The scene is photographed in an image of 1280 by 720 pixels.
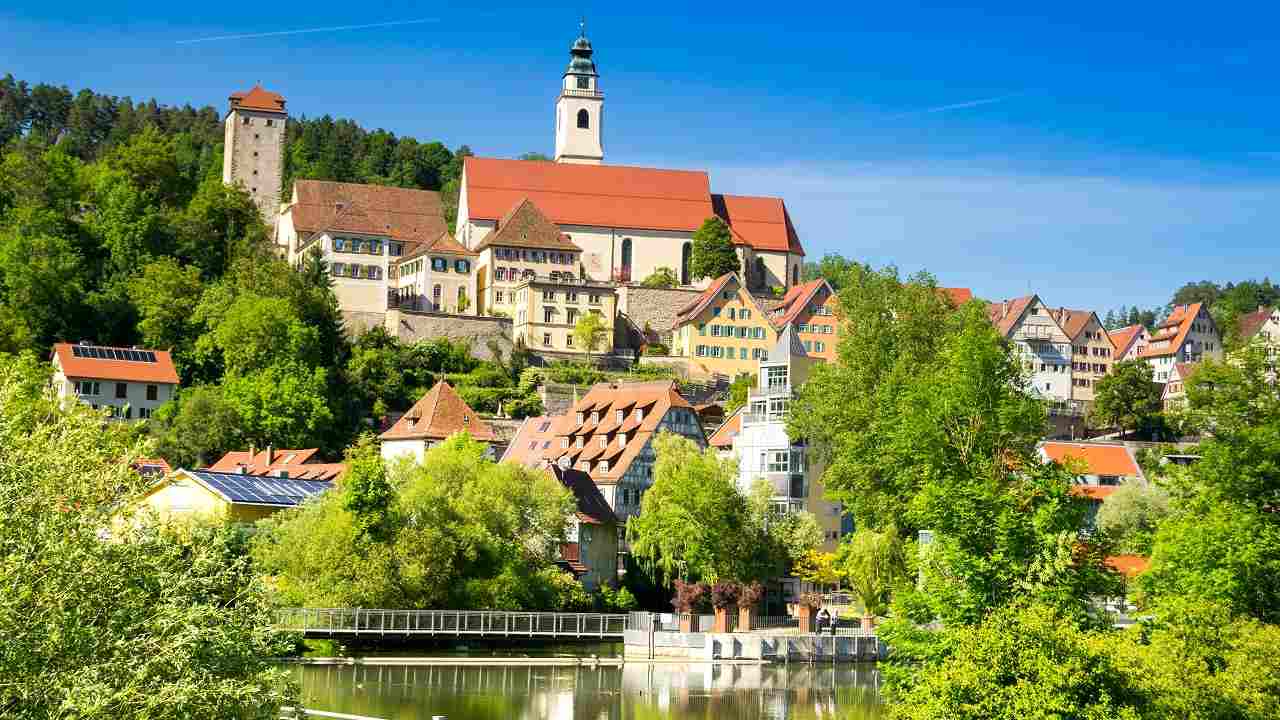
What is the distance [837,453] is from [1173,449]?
1715 inches

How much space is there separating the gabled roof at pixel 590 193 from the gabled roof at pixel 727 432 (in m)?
50.0

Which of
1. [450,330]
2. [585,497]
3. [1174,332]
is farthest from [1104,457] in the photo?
[1174,332]

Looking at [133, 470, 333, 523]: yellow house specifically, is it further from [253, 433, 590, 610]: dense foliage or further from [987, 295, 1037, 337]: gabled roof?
[987, 295, 1037, 337]: gabled roof

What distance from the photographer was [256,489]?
69.8 m

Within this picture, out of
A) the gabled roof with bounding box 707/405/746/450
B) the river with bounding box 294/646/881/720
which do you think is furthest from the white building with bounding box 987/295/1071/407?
the river with bounding box 294/646/881/720

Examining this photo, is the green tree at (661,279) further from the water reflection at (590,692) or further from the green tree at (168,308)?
the water reflection at (590,692)

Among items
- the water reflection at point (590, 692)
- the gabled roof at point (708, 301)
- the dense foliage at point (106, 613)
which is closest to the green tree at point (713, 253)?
the gabled roof at point (708, 301)

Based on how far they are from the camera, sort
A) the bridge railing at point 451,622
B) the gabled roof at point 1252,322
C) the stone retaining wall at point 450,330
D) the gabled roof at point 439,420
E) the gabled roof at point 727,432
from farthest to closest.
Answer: the gabled roof at point 1252,322, the stone retaining wall at point 450,330, the gabled roof at point 439,420, the gabled roof at point 727,432, the bridge railing at point 451,622

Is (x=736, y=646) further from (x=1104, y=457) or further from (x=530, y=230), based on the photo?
(x=530, y=230)

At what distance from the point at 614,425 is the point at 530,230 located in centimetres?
4600

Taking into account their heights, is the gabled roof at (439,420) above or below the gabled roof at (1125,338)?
below

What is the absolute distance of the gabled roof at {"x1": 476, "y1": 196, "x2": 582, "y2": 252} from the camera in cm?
12200

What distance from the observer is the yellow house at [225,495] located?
67.1 m

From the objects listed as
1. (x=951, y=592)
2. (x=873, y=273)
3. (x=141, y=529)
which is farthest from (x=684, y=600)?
(x=141, y=529)
